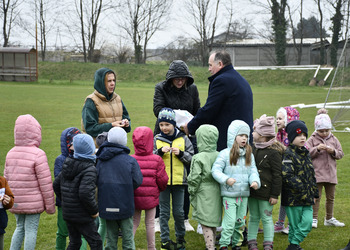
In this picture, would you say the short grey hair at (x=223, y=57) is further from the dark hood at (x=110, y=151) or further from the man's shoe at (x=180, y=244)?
the man's shoe at (x=180, y=244)

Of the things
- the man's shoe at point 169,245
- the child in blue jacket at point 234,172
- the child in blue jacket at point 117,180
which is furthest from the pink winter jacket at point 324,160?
the child in blue jacket at point 117,180

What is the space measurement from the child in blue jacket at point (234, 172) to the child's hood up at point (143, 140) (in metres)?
0.70

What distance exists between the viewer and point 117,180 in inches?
169

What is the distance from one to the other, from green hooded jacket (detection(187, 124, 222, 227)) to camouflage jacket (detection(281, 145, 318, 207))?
75 cm

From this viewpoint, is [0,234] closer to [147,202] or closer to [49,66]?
[147,202]

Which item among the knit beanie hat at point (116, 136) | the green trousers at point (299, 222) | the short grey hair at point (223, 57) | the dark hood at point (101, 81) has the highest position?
the short grey hair at point (223, 57)

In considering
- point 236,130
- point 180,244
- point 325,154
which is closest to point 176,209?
point 180,244

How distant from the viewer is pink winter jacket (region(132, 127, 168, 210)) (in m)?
4.64

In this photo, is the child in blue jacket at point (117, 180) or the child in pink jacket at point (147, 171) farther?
the child in pink jacket at point (147, 171)

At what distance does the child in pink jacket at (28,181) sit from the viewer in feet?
14.4

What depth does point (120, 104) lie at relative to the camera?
586cm

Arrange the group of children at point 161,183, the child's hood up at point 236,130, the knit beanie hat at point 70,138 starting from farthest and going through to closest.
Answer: the child's hood up at point 236,130 < the knit beanie hat at point 70,138 < the group of children at point 161,183

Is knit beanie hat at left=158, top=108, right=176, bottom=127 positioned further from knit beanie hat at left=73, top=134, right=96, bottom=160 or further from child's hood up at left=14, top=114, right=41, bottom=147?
child's hood up at left=14, top=114, right=41, bottom=147

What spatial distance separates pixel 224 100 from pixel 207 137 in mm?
619
